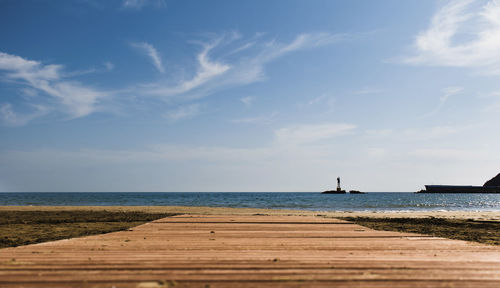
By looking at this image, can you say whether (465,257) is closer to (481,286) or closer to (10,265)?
(481,286)

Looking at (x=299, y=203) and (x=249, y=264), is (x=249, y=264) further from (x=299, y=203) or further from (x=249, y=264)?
(x=299, y=203)

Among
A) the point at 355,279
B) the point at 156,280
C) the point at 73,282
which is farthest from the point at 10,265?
the point at 355,279

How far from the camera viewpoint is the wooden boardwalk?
3275 mm

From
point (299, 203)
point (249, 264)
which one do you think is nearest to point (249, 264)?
point (249, 264)

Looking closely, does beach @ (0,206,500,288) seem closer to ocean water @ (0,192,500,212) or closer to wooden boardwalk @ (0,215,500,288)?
wooden boardwalk @ (0,215,500,288)

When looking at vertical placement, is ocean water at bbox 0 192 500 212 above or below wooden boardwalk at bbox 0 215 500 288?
below

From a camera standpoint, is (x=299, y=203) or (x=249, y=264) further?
(x=299, y=203)

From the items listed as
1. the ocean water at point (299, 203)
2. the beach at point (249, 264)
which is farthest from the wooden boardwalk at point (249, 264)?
the ocean water at point (299, 203)

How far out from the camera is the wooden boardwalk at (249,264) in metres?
3.28

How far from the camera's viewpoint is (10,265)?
12.7 feet

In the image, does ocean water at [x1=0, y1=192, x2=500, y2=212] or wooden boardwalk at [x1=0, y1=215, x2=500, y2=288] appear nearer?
wooden boardwalk at [x1=0, y1=215, x2=500, y2=288]

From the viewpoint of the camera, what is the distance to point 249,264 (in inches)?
158

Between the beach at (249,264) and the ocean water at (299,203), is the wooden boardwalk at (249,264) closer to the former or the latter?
the beach at (249,264)

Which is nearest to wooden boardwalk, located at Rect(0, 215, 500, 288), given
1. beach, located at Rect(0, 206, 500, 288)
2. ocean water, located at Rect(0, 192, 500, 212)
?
beach, located at Rect(0, 206, 500, 288)
